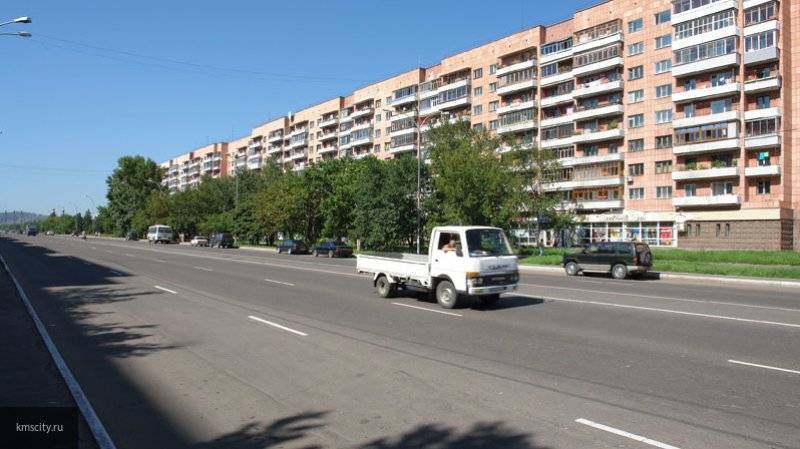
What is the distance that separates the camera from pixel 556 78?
70000 millimetres

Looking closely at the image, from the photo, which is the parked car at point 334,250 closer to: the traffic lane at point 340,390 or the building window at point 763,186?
the building window at point 763,186

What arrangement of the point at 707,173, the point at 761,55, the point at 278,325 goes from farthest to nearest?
1. the point at 707,173
2. the point at 761,55
3. the point at 278,325

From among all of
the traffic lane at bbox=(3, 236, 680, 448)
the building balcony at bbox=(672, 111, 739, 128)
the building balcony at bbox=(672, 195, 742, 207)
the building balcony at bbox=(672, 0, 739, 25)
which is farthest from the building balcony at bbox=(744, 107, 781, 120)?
the traffic lane at bbox=(3, 236, 680, 448)

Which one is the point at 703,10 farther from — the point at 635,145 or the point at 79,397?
the point at 79,397

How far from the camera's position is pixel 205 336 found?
10.4 metres

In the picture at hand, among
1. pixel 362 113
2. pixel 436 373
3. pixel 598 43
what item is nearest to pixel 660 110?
pixel 598 43

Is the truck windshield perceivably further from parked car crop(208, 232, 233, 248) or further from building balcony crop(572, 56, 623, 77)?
parked car crop(208, 232, 233, 248)

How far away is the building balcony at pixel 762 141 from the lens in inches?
2029

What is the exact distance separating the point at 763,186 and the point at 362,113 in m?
65.3

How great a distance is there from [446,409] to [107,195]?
15365 cm

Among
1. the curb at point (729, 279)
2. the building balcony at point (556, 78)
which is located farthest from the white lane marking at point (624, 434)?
the building balcony at point (556, 78)


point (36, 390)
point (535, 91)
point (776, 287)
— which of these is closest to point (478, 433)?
point (36, 390)

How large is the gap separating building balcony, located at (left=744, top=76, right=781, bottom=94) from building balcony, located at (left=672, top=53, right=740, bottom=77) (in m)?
2.40

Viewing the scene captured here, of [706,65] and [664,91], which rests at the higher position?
[706,65]
